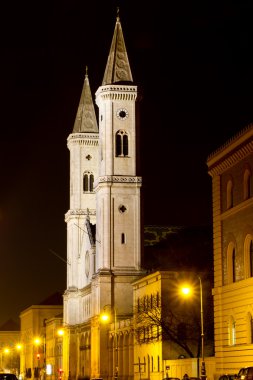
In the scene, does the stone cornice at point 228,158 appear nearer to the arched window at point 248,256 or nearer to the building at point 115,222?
the arched window at point 248,256

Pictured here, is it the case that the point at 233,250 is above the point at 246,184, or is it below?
below

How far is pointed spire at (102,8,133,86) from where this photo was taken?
400 ft

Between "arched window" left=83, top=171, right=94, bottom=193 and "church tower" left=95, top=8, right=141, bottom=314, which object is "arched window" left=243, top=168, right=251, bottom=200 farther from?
"arched window" left=83, top=171, right=94, bottom=193

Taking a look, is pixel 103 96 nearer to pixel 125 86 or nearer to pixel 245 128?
pixel 125 86

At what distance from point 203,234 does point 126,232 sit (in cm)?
959

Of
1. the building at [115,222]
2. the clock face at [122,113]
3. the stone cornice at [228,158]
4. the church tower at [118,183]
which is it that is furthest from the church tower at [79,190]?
the stone cornice at [228,158]

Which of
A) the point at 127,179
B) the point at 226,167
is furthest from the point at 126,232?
the point at 226,167

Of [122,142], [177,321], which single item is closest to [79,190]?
[122,142]

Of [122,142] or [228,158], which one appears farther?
[122,142]

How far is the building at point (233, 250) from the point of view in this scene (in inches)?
2354

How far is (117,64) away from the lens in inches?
4820

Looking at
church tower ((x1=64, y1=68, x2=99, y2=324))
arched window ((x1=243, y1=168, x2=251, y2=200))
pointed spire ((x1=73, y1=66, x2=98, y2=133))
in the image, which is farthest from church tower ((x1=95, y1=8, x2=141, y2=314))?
arched window ((x1=243, y1=168, x2=251, y2=200))

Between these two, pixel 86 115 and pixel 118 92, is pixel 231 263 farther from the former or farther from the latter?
pixel 86 115

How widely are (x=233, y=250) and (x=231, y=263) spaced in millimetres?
891
